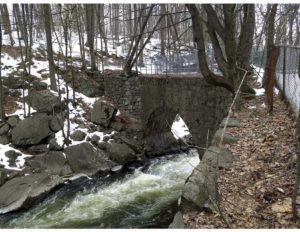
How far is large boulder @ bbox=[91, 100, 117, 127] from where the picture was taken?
48.3 feet

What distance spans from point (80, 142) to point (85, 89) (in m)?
4.04

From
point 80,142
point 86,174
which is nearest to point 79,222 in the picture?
point 86,174

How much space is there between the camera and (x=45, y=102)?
14.4 meters

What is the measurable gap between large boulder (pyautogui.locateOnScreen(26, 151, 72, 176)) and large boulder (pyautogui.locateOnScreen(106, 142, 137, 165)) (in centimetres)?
181

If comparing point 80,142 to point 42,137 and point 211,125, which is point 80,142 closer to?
point 42,137

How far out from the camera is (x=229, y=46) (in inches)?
314

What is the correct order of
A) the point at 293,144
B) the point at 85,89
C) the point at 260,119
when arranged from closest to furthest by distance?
the point at 293,144
the point at 260,119
the point at 85,89

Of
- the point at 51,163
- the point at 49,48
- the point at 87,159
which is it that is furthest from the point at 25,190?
the point at 49,48

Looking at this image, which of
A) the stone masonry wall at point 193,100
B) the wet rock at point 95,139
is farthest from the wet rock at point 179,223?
the wet rock at point 95,139

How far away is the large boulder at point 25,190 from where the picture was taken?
9.80 metres

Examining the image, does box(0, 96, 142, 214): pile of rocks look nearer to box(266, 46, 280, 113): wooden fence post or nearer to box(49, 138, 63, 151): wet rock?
box(49, 138, 63, 151): wet rock

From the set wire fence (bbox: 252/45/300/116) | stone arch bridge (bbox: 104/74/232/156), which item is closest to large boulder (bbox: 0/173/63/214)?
stone arch bridge (bbox: 104/74/232/156)

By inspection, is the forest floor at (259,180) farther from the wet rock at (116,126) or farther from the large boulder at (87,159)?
the wet rock at (116,126)

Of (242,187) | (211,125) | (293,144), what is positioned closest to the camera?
(242,187)
